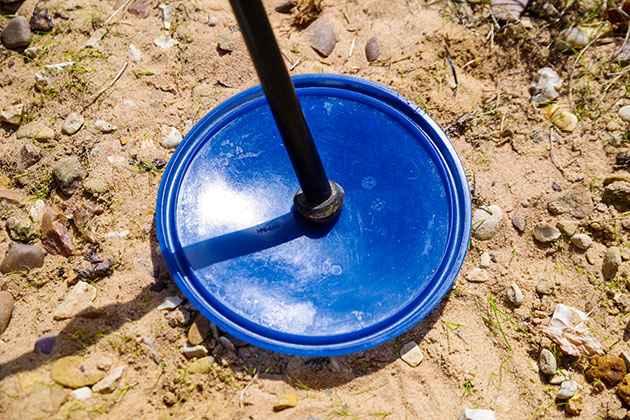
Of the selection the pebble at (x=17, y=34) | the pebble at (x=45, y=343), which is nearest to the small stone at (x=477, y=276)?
the pebble at (x=45, y=343)

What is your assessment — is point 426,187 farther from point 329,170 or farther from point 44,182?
point 44,182

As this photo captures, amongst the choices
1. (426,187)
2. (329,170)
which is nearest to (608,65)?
(426,187)

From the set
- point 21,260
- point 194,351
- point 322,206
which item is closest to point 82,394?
point 194,351

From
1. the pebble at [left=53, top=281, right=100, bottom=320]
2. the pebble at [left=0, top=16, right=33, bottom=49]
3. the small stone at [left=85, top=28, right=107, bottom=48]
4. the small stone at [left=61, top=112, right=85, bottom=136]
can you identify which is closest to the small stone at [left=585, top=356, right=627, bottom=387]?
the pebble at [left=53, top=281, right=100, bottom=320]

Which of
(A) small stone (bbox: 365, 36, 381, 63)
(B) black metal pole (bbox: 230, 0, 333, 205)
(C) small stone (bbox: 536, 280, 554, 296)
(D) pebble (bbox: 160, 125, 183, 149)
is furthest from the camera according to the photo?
(A) small stone (bbox: 365, 36, 381, 63)

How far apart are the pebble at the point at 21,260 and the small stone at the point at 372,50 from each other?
1.55 m

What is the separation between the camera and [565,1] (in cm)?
220

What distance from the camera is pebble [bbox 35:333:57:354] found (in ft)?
5.12

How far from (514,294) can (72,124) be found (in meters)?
1.83

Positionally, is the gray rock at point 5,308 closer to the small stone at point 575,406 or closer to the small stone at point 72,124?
the small stone at point 72,124

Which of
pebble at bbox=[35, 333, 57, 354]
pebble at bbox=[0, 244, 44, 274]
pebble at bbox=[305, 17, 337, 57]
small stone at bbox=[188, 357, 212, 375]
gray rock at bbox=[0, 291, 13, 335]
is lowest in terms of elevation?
small stone at bbox=[188, 357, 212, 375]

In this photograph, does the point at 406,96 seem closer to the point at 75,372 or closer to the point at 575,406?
the point at 575,406

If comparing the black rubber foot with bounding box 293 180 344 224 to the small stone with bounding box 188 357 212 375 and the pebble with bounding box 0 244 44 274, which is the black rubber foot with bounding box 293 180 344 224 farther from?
the pebble with bounding box 0 244 44 274

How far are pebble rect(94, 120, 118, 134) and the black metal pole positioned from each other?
96 cm
